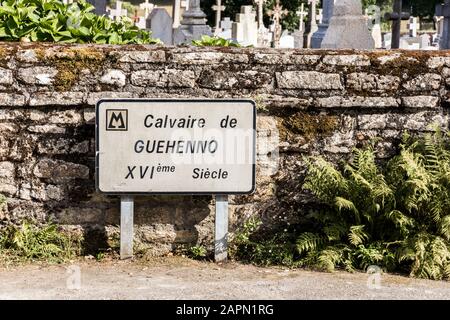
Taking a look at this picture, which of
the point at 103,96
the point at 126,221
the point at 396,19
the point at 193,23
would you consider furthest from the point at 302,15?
the point at 126,221

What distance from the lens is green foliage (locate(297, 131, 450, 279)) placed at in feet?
19.2

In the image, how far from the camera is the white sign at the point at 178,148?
606 cm

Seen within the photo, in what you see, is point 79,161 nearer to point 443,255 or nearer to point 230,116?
point 230,116

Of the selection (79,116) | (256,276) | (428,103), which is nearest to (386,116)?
(428,103)

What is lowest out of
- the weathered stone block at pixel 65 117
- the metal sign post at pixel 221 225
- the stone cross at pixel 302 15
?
the metal sign post at pixel 221 225

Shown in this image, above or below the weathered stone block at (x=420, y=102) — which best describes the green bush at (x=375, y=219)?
below

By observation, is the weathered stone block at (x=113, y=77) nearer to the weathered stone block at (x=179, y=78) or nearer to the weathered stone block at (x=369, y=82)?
the weathered stone block at (x=179, y=78)

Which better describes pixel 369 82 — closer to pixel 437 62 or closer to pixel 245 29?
pixel 437 62

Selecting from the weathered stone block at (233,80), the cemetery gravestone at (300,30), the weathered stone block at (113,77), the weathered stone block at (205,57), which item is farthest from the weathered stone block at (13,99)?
the cemetery gravestone at (300,30)

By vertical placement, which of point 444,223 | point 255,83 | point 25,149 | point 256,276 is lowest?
point 256,276

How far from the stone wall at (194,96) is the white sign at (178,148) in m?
0.23

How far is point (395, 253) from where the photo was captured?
5.95 meters

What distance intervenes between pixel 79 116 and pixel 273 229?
5.32 ft

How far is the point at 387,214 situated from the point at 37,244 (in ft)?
8.01
